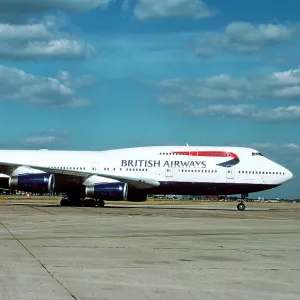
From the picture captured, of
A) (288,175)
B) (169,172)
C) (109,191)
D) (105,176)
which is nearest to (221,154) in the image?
(169,172)

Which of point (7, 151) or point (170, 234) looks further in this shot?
point (7, 151)

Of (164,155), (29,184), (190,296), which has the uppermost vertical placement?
(164,155)

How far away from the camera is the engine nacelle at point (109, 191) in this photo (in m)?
35.6

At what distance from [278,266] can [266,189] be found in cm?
2919

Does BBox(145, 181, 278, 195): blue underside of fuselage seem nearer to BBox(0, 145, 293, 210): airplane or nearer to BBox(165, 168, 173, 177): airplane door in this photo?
BBox(0, 145, 293, 210): airplane

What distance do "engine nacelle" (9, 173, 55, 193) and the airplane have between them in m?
0.09

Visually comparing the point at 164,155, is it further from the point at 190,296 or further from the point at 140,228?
the point at 190,296

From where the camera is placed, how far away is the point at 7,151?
40.5 m

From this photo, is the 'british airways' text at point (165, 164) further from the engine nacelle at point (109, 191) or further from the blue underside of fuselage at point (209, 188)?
the engine nacelle at point (109, 191)

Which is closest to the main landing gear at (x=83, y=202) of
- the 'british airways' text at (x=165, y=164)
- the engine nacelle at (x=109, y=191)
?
the engine nacelle at (x=109, y=191)

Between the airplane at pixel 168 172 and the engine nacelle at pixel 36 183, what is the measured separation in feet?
0.30

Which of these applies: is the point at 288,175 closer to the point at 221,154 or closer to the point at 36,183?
the point at 221,154

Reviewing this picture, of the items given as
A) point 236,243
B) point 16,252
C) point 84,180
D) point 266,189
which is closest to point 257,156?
point 266,189

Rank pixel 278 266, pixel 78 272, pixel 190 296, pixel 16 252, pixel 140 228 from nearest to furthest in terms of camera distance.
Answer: pixel 190 296, pixel 78 272, pixel 278 266, pixel 16 252, pixel 140 228
